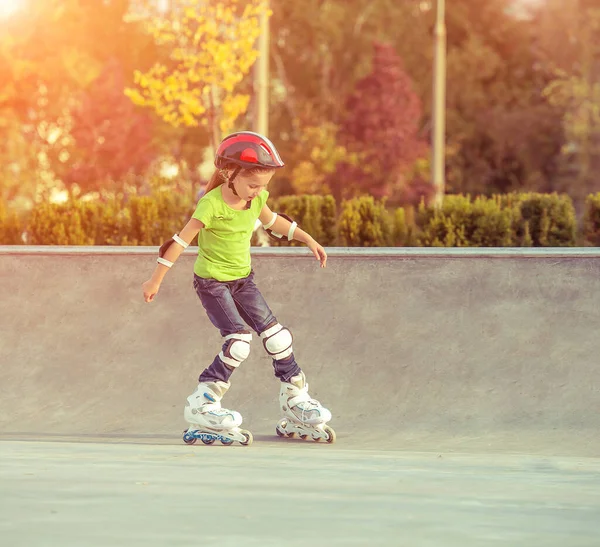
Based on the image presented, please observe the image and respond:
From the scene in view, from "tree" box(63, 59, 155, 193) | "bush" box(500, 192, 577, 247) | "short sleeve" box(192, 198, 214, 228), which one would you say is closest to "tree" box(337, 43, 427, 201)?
"tree" box(63, 59, 155, 193)

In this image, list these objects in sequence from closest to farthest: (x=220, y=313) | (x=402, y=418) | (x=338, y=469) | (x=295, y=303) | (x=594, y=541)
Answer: (x=594, y=541) < (x=338, y=469) < (x=220, y=313) < (x=402, y=418) < (x=295, y=303)

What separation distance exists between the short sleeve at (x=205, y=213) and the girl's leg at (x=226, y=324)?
0.35 m

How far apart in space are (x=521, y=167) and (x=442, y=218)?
44485 mm

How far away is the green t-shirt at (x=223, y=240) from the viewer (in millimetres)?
7480

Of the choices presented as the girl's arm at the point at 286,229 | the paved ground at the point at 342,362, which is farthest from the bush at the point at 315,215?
the girl's arm at the point at 286,229

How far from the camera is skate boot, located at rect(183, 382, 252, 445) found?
7543 millimetres

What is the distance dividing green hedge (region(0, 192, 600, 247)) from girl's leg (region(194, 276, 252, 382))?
4662 mm

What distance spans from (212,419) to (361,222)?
193 inches

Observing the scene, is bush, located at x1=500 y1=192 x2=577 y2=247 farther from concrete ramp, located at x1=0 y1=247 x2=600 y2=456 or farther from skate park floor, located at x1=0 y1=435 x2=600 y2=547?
skate park floor, located at x1=0 y1=435 x2=600 y2=547

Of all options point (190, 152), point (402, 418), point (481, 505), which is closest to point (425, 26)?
point (190, 152)

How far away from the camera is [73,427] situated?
8695 millimetres

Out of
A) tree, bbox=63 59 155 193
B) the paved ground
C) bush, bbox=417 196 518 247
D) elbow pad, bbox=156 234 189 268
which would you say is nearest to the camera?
the paved ground

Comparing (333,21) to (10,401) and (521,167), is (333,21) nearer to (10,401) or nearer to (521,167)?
(521,167)

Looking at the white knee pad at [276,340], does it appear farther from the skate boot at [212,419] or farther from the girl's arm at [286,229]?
the girl's arm at [286,229]
